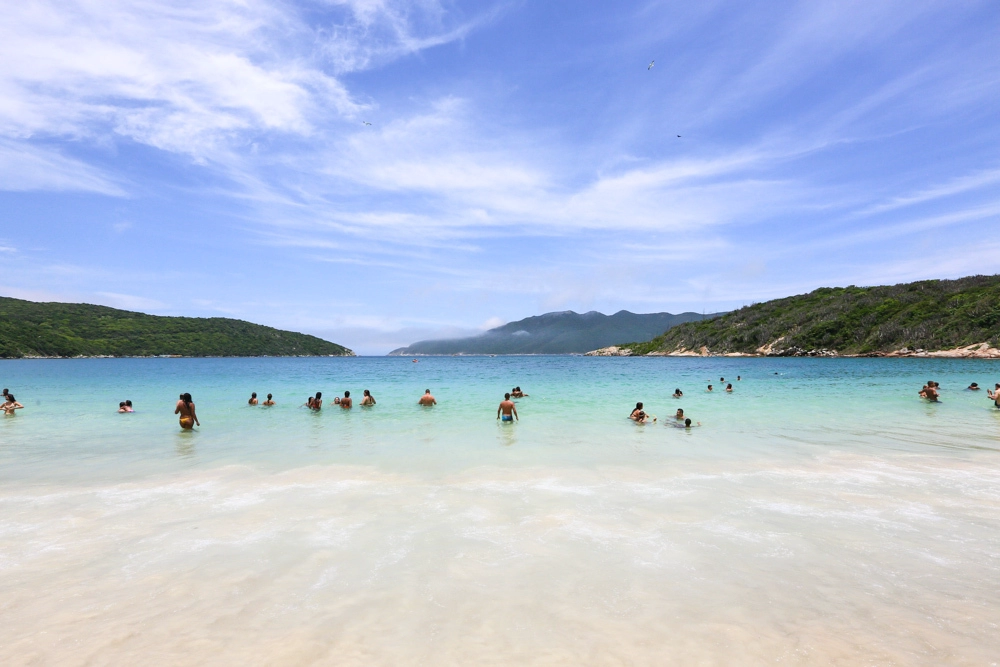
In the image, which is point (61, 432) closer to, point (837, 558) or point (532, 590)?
point (532, 590)

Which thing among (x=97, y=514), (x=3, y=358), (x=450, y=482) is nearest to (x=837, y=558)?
(x=450, y=482)

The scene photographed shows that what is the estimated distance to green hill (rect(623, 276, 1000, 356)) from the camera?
87375 mm

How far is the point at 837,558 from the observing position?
6.83 metres

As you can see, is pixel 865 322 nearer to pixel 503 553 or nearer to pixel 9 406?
pixel 503 553

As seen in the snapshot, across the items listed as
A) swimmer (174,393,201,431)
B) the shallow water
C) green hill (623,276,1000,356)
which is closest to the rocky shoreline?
green hill (623,276,1000,356)

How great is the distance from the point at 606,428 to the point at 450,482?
9.95 meters

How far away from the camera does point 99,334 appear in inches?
6339

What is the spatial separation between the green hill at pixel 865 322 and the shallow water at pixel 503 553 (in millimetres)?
96148

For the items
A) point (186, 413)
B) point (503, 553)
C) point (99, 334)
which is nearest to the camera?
point (503, 553)

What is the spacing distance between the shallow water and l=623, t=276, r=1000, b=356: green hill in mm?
96148

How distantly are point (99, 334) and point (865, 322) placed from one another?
21487 cm

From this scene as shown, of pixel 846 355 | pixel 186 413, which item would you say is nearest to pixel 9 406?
pixel 186 413

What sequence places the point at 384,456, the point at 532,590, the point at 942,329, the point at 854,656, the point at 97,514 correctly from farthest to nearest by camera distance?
the point at 942,329 < the point at 384,456 < the point at 97,514 < the point at 532,590 < the point at 854,656

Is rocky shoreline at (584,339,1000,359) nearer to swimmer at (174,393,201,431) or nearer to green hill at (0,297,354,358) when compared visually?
swimmer at (174,393,201,431)
